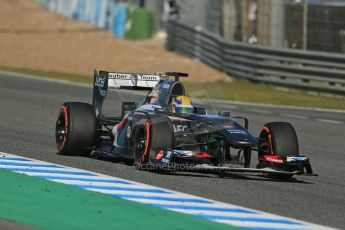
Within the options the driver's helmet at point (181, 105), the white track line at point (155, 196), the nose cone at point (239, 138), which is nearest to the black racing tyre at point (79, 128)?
the white track line at point (155, 196)

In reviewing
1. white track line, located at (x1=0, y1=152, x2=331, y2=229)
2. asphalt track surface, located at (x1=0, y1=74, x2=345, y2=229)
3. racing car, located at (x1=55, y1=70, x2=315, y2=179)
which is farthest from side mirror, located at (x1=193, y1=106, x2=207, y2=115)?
white track line, located at (x1=0, y1=152, x2=331, y2=229)

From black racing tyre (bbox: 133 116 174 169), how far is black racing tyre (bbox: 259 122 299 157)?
1072mm

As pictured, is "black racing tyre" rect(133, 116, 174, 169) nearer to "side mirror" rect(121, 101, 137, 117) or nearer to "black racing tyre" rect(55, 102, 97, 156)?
"black racing tyre" rect(55, 102, 97, 156)

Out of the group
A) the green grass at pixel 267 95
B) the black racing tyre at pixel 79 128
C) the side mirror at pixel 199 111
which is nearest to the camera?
the side mirror at pixel 199 111

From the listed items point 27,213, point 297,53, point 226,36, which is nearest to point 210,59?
point 226,36

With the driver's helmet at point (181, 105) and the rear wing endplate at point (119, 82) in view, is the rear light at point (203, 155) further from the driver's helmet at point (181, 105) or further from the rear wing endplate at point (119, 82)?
the rear wing endplate at point (119, 82)

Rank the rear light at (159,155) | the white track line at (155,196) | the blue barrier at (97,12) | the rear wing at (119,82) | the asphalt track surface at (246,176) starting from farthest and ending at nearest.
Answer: the blue barrier at (97,12)
the rear wing at (119,82)
the rear light at (159,155)
the asphalt track surface at (246,176)
the white track line at (155,196)

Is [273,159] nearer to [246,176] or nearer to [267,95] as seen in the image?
[246,176]

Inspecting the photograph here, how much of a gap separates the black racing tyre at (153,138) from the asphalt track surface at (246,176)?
0.18 m

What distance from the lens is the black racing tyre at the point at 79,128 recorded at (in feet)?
43.5

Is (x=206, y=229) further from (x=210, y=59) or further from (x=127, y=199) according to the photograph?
(x=210, y=59)

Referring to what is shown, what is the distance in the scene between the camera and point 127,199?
1008 cm

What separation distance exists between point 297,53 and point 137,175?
16.8 metres

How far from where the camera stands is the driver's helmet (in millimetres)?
12711
